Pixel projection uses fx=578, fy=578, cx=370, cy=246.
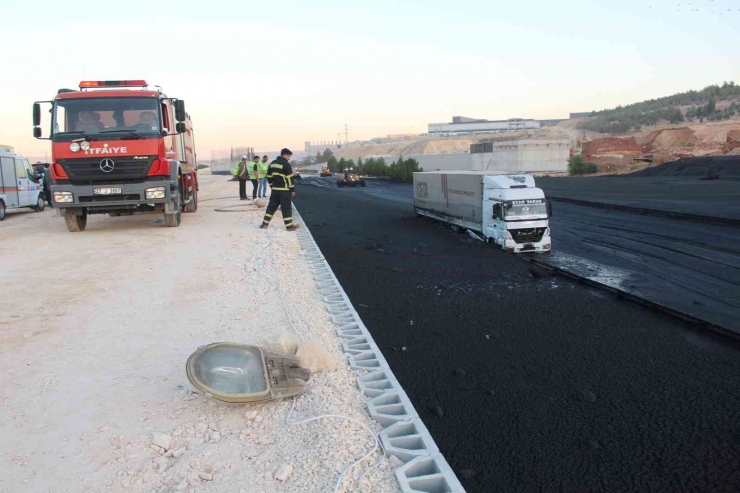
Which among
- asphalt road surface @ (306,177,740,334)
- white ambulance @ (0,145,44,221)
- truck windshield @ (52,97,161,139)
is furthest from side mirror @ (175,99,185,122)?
white ambulance @ (0,145,44,221)

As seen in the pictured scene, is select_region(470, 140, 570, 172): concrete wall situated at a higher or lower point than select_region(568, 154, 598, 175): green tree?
higher

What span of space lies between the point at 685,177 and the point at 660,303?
94.4ft

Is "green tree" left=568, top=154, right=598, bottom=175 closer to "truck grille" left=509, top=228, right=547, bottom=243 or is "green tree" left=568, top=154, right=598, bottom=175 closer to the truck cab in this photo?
the truck cab

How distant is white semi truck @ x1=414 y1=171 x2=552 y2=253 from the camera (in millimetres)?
12156

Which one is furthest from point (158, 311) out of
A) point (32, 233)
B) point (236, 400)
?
point (32, 233)

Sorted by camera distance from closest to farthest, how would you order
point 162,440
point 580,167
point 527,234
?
point 162,440 → point 527,234 → point 580,167

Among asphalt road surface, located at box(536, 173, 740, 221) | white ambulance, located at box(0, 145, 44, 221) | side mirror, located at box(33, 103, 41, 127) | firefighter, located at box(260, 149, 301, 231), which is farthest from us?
white ambulance, located at box(0, 145, 44, 221)

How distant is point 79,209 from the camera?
13641mm

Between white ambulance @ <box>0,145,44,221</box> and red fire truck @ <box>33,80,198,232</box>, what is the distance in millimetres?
7922

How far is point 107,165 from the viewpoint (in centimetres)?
1278

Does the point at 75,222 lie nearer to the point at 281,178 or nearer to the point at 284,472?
the point at 281,178

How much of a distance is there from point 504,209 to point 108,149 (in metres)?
8.72

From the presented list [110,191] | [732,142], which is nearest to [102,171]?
[110,191]

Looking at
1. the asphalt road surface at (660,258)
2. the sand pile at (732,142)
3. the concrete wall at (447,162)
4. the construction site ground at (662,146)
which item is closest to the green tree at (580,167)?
the construction site ground at (662,146)
